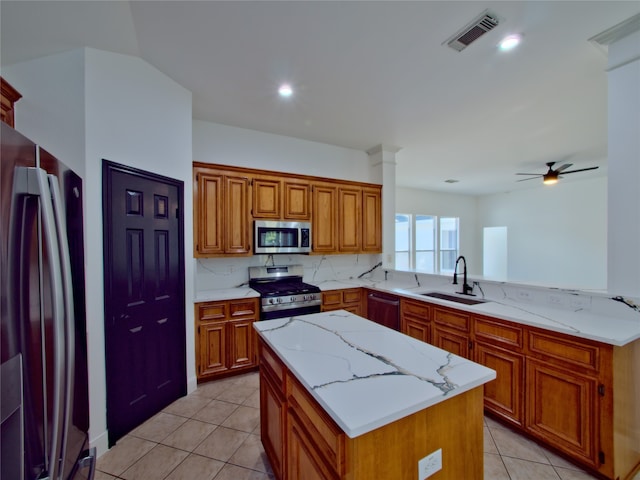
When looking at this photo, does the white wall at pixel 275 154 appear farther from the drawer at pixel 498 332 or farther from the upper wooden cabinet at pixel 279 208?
the drawer at pixel 498 332

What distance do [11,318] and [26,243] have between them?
0.72 ft

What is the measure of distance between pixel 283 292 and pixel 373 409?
2379 millimetres

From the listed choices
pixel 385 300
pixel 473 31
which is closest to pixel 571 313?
pixel 385 300

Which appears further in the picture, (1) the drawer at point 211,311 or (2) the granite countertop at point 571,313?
(1) the drawer at point 211,311

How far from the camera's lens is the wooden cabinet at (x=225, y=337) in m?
2.82

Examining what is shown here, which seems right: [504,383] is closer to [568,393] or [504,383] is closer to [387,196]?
[568,393]

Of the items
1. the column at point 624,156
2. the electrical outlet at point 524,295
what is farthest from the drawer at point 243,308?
the column at point 624,156

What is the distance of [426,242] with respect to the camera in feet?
25.2

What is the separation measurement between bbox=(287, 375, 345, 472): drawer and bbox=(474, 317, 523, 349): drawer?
1804 mm

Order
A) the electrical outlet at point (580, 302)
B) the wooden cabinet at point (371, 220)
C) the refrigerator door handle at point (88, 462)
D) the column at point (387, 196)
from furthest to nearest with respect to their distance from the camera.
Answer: the column at point (387, 196) → the wooden cabinet at point (371, 220) → the electrical outlet at point (580, 302) → the refrigerator door handle at point (88, 462)

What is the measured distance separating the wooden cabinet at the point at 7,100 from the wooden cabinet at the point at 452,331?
3782 mm

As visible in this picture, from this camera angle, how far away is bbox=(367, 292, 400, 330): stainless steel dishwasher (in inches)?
127

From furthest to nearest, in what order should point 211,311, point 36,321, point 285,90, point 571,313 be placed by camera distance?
point 211,311 → point 285,90 → point 571,313 → point 36,321

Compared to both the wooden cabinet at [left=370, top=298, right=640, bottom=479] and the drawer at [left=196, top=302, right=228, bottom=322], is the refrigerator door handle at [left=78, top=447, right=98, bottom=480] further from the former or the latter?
the wooden cabinet at [left=370, top=298, right=640, bottom=479]
